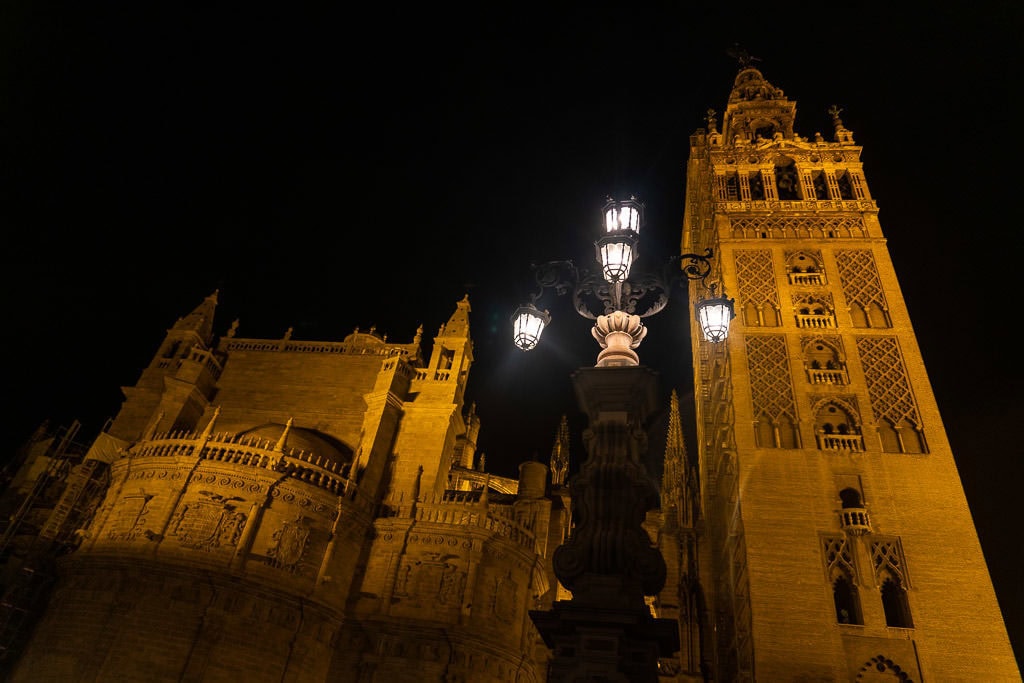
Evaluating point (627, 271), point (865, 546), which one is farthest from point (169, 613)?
point (865, 546)

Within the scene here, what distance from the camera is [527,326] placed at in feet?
34.8

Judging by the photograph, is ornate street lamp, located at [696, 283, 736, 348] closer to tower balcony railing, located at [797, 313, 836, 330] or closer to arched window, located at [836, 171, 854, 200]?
tower balcony railing, located at [797, 313, 836, 330]

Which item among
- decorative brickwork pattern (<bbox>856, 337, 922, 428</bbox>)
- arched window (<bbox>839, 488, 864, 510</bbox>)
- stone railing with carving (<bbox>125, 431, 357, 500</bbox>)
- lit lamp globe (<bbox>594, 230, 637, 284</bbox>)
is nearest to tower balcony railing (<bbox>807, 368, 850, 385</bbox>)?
decorative brickwork pattern (<bbox>856, 337, 922, 428</bbox>)

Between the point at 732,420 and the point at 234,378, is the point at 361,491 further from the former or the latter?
the point at 732,420

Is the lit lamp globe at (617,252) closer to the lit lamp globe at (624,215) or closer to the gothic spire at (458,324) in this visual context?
the lit lamp globe at (624,215)

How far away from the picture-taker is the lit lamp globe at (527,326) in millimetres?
10555

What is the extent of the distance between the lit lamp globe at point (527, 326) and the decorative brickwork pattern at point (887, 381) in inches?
683

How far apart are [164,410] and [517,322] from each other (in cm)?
2263

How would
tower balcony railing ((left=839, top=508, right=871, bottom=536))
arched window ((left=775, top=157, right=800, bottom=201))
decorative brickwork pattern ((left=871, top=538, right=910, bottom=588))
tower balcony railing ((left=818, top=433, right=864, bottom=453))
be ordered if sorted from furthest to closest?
arched window ((left=775, top=157, right=800, bottom=201)) < tower balcony railing ((left=818, top=433, right=864, bottom=453)) < tower balcony railing ((left=839, top=508, right=871, bottom=536)) < decorative brickwork pattern ((left=871, top=538, right=910, bottom=588))

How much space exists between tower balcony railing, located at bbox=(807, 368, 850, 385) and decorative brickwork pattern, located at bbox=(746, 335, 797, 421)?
0.86 metres

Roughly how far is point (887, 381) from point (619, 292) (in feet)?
59.9

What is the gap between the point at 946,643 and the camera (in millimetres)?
17766

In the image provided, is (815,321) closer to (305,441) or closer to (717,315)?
(717,315)

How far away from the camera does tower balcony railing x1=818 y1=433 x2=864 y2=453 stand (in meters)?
21.8
